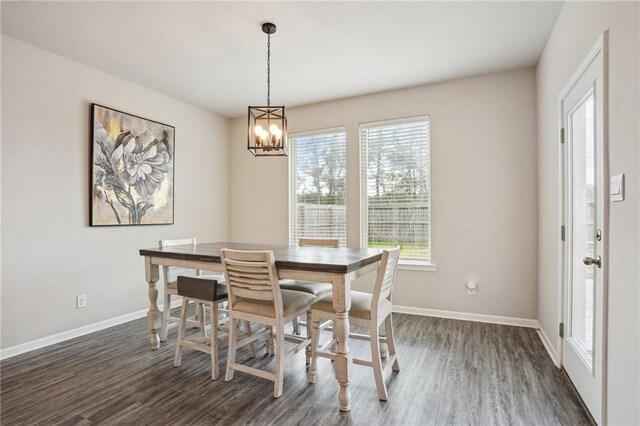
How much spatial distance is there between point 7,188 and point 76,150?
686mm

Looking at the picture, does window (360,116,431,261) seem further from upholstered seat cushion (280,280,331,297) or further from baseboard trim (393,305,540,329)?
upholstered seat cushion (280,280,331,297)

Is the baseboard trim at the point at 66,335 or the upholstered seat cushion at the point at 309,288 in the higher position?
the upholstered seat cushion at the point at 309,288

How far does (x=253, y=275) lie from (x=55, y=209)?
7.62 ft

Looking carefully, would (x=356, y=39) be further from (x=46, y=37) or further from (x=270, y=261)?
(x=46, y=37)

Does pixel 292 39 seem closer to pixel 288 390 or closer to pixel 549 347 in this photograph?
pixel 288 390

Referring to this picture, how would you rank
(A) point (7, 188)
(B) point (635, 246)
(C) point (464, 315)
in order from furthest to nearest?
1. (C) point (464, 315)
2. (A) point (7, 188)
3. (B) point (635, 246)

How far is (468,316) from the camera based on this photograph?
3738mm

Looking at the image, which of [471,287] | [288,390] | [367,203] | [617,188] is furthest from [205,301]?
[471,287]

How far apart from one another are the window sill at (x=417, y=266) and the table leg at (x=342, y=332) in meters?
2.15

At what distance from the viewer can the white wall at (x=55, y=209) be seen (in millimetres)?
2891

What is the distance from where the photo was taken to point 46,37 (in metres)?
2.90

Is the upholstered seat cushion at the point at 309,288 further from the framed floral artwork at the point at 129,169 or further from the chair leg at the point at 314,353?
the framed floral artwork at the point at 129,169

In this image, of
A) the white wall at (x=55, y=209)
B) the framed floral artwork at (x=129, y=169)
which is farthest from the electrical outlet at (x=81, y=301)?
the framed floral artwork at (x=129, y=169)

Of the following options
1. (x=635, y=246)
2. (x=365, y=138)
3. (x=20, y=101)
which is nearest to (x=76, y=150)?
(x=20, y=101)
